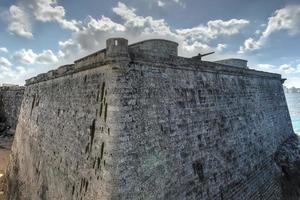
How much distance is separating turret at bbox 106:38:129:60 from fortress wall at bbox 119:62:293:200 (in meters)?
0.53

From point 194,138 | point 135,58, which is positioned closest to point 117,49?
point 135,58

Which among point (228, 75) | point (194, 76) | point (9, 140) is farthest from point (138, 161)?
point (9, 140)

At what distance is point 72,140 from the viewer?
327 inches

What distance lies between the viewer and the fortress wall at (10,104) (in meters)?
27.5

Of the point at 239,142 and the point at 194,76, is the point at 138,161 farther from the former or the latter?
the point at 239,142

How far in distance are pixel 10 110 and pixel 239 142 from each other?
28.1 meters

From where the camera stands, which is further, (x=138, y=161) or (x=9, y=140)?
(x=9, y=140)

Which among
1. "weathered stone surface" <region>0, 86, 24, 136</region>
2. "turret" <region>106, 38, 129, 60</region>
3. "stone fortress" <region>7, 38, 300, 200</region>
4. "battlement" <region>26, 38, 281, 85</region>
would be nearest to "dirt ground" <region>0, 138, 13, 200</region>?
"weathered stone surface" <region>0, 86, 24, 136</region>

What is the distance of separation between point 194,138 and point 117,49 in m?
4.13

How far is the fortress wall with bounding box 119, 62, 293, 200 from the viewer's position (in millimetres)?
6473

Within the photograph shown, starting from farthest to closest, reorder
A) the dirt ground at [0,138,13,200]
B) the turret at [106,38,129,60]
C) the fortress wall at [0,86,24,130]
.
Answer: the fortress wall at [0,86,24,130]
the dirt ground at [0,138,13,200]
the turret at [106,38,129,60]

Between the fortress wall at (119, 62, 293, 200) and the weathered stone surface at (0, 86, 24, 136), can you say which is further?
the weathered stone surface at (0, 86, 24, 136)

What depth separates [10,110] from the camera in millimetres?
28891

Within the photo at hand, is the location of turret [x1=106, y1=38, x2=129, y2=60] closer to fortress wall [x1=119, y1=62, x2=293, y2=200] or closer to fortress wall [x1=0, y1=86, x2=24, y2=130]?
fortress wall [x1=119, y1=62, x2=293, y2=200]
